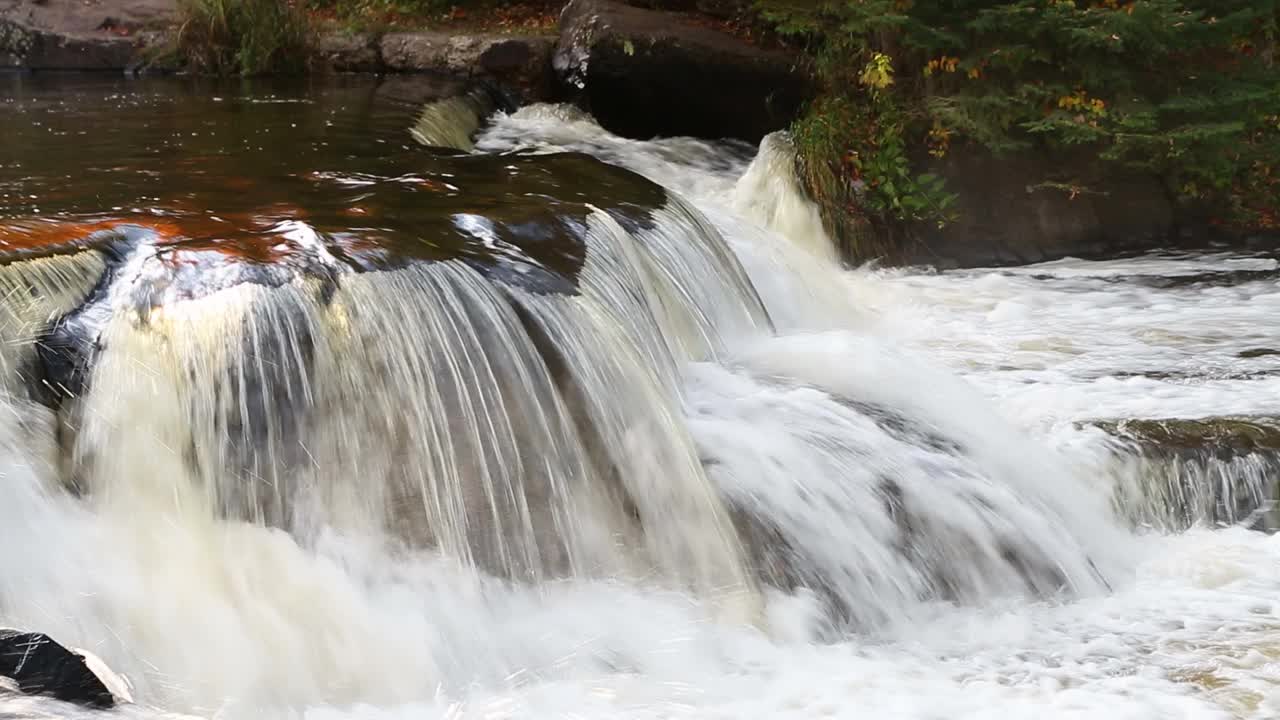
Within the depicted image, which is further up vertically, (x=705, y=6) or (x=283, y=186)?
(x=705, y=6)

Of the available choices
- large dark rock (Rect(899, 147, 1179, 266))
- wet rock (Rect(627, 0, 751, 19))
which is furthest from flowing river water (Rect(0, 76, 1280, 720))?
wet rock (Rect(627, 0, 751, 19))

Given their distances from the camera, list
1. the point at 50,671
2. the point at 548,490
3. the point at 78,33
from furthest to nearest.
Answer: the point at 78,33 → the point at 548,490 → the point at 50,671

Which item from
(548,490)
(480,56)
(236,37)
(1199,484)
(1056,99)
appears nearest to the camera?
(548,490)

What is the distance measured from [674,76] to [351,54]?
3534 mm

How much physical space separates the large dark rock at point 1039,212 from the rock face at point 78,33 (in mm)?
7553

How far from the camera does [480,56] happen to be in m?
10.9

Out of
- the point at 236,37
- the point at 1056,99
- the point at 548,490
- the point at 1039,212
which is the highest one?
the point at 1056,99

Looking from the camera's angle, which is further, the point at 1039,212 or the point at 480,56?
the point at 480,56

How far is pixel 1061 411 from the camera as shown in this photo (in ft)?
16.6

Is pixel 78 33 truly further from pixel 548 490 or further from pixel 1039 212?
pixel 548 490

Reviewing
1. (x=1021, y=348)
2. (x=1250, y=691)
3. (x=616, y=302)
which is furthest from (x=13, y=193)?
(x=1250, y=691)

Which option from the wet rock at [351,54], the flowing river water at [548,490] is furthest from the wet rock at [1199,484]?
the wet rock at [351,54]

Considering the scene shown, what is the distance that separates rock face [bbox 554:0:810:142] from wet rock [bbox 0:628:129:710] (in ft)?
24.1

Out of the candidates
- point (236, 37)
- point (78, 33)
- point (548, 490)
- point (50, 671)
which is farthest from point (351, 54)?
point (50, 671)
